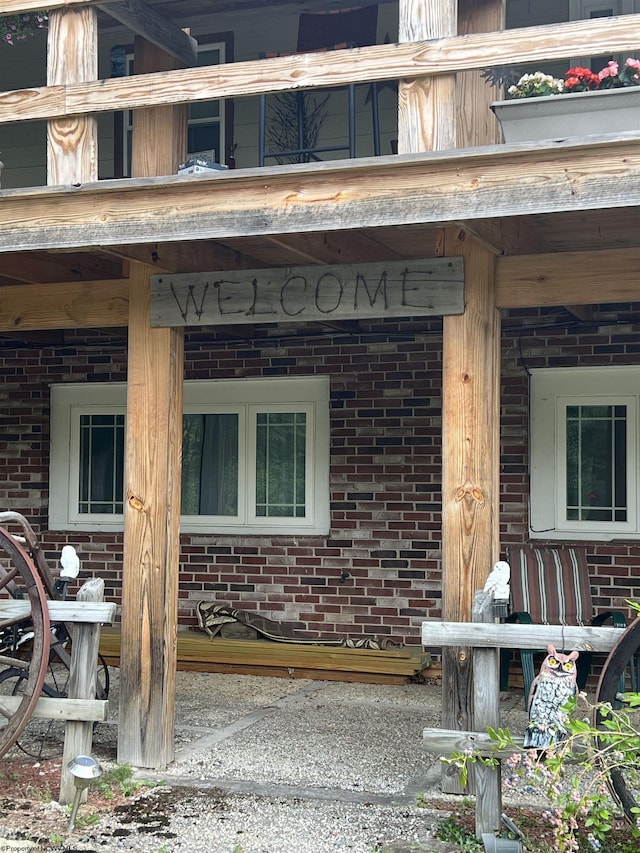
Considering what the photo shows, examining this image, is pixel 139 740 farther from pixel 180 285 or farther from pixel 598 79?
pixel 598 79

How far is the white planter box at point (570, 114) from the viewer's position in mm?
3959

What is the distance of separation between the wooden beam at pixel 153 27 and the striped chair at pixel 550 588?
3.55m

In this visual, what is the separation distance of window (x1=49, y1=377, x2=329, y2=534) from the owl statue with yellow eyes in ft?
12.4

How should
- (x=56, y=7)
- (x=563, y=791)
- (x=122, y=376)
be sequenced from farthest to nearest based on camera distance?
(x=122, y=376) < (x=56, y=7) < (x=563, y=791)

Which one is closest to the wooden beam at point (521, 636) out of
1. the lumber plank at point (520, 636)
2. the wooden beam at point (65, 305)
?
the lumber plank at point (520, 636)

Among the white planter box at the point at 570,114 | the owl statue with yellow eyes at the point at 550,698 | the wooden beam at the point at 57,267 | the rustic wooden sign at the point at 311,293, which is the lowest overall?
the owl statue with yellow eyes at the point at 550,698

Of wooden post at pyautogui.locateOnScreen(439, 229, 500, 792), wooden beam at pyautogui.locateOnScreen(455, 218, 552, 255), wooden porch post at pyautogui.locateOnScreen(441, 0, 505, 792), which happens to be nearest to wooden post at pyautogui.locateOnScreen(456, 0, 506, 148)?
wooden porch post at pyautogui.locateOnScreen(441, 0, 505, 792)

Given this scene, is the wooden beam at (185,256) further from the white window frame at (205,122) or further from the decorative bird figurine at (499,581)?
the white window frame at (205,122)

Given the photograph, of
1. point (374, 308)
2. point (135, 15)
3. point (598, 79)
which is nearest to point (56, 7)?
point (135, 15)

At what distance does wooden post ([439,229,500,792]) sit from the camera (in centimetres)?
454

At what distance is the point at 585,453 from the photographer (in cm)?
698

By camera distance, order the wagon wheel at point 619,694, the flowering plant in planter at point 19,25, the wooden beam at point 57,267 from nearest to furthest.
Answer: the wagon wheel at point 619,694, the wooden beam at point 57,267, the flowering plant in planter at point 19,25

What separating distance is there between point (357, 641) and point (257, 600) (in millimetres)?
809

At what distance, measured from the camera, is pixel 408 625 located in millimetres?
7336
